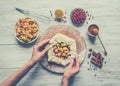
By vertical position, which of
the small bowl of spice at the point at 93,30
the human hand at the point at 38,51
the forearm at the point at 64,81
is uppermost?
the small bowl of spice at the point at 93,30

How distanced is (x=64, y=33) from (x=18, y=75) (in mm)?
367

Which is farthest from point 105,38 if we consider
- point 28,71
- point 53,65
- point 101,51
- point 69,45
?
point 28,71

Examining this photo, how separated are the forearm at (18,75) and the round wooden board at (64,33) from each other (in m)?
0.09

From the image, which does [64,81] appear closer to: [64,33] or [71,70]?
[71,70]

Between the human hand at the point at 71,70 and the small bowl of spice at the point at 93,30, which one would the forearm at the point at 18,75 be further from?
the small bowl of spice at the point at 93,30

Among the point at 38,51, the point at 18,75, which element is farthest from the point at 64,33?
the point at 18,75

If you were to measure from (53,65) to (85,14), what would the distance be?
36 centimetres

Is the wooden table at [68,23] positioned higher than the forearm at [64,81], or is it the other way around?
the wooden table at [68,23]

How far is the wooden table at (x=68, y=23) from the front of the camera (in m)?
1.71

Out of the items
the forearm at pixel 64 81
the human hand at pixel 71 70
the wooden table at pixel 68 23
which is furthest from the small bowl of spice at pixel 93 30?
the forearm at pixel 64 81

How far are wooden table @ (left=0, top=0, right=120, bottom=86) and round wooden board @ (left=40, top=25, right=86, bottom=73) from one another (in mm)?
35

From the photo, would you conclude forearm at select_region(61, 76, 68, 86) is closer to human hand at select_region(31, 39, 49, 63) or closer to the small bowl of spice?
human hand at select_region(31, 39, 49, 63)

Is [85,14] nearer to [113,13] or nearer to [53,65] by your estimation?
[113,13]

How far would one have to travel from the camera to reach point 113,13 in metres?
1.79
